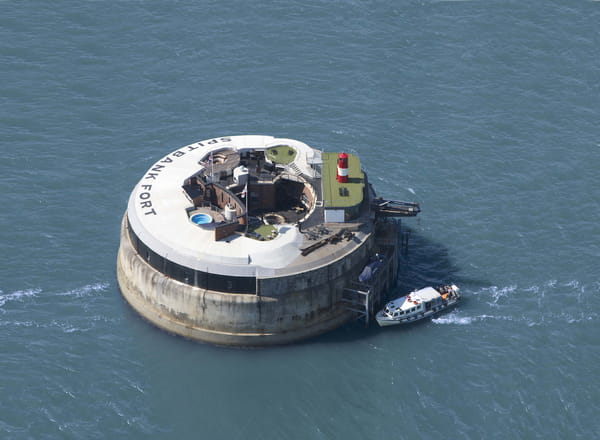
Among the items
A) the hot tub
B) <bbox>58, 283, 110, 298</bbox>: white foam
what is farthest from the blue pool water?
<bbox>58, 283, 110, 298</bbox>: white foam

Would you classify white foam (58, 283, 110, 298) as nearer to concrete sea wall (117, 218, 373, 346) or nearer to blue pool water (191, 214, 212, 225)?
concrete sea wall (117, 218, 373, 346)

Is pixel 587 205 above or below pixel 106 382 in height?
above

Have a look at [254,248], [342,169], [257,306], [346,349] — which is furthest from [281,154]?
[346,349]

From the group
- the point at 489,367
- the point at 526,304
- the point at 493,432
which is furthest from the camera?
the point at 526,304

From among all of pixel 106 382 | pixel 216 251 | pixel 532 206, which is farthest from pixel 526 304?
pixel 106 382

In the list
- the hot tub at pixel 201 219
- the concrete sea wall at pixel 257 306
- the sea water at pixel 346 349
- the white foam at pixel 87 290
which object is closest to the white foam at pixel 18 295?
the sea water at pixel 346 349

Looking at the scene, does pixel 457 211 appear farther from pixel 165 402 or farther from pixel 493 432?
pixel 165 402
